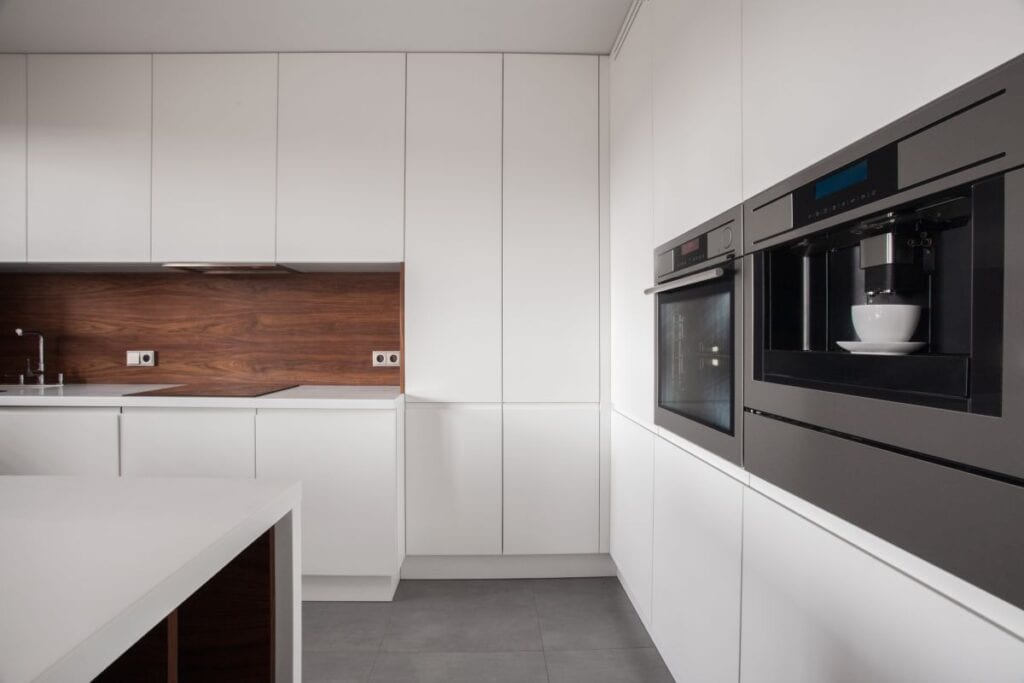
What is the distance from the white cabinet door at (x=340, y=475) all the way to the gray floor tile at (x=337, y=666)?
0.43 meters

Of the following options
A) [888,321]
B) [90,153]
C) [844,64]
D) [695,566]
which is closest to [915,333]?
[888,321]

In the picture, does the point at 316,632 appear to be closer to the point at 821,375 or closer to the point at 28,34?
the point at 821,375

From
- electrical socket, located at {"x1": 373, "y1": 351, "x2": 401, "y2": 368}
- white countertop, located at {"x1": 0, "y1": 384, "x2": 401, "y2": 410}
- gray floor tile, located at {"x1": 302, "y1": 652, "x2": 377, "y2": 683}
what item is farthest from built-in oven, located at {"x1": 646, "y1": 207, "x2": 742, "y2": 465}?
electrical socket, located at {"x1": 373, "y1": 351, "x2": 401, "y2": 368}

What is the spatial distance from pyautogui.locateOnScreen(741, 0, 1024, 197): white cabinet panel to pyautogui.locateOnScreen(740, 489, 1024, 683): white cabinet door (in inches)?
25.8

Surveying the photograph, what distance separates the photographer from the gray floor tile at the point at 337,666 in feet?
6.01

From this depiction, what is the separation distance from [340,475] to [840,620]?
202 centimetres

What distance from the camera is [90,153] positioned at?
2588 mm

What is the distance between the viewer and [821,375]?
0.94 metres

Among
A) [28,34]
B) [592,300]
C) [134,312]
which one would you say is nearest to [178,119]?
[28,34]

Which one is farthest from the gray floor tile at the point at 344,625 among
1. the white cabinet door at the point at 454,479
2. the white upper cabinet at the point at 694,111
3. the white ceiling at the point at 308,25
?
the white ceiling at the point at 308,25

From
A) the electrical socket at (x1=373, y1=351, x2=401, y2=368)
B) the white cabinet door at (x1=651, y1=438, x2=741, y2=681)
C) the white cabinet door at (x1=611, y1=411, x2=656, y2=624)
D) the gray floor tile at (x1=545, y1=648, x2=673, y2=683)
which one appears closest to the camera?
the white cabinet door at (x1=651, y1=438, x2=741, y2=681)

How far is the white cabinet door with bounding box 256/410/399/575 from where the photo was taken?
238 centimetres

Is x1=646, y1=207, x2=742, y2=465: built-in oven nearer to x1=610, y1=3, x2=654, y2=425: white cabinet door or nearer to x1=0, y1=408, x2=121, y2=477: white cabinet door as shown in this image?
x1=610, y1=3, x2=654, y2=425: white cabinet door

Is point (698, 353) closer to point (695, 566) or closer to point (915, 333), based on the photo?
point (695, 566)
